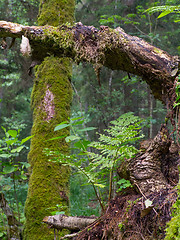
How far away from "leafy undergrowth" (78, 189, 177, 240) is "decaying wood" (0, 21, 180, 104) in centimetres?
108

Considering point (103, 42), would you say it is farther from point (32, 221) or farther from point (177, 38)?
point (177, 38)

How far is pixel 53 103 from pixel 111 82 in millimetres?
7221

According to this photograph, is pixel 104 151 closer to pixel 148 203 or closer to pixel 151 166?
pixel 151 166

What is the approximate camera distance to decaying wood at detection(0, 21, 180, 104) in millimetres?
2105

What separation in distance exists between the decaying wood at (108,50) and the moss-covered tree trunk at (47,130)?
37.6 inches

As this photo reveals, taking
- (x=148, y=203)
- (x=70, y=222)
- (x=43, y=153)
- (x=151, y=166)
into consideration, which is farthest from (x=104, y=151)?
(x=43, y=153)

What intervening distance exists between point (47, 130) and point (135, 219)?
219 centimetres

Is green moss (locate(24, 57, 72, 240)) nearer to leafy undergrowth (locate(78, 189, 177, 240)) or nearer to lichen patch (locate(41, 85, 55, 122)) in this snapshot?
lichen patch (locate(41, 85, 55, 122))

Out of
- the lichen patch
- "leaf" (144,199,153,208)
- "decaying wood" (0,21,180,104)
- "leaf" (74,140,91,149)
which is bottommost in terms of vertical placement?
"leaf" (144,199,153,208)

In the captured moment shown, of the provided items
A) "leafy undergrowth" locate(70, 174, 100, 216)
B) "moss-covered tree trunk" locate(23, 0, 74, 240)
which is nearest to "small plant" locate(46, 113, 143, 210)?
"moss-covered tree trunk" locate(23, 0, 74, 240)

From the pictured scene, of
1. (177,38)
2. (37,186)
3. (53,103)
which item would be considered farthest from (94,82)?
(37,186)

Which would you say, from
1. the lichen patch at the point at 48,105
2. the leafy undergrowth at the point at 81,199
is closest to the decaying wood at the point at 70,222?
the lichen patch at the point at 48,105

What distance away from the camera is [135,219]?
1.45m

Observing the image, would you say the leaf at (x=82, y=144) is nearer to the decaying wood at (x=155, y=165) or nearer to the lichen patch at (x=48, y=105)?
the decaying wood at (x=155, y=165)
